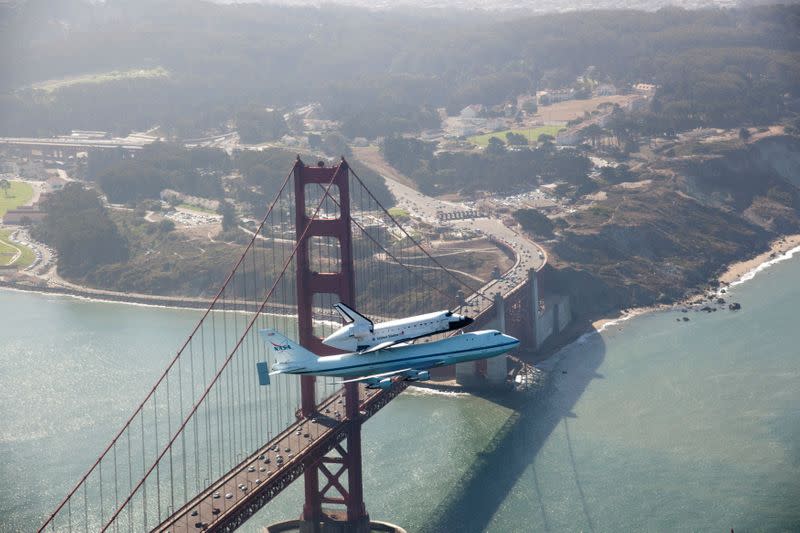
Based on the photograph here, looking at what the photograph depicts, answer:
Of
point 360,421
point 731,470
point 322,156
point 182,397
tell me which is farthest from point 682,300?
point 322,156

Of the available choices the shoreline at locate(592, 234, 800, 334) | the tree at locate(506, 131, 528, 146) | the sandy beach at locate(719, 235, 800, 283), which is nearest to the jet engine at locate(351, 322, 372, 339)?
the shoreline at locate(592, 234, 800, 334)

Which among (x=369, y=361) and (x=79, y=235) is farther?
(x=79, y=235)

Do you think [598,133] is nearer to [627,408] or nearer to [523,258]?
[523,258]

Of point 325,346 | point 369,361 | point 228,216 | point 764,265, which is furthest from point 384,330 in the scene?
point 228,216

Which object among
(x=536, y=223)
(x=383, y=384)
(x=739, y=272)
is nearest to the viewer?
(x=383, y=384)

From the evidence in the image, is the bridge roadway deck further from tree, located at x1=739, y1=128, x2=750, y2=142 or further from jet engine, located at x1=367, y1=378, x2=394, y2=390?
tree, located at x1=739, y1=128, x2=750, y2=142

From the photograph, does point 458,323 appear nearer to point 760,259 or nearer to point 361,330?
point 361,330
